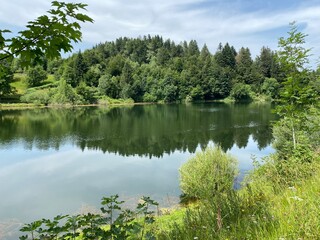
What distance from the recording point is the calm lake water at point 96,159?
61.0 feet

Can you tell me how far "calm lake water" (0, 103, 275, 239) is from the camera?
18594 mm

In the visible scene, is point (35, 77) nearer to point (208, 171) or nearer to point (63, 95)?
point (63, 95)

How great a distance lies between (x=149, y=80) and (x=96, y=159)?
3494 inches

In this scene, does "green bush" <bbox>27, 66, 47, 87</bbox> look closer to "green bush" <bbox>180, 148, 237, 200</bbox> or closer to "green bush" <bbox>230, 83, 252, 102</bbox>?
"green bush" <bbox>230, 83, 252, 102</bbox>

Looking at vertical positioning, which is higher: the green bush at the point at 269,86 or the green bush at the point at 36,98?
the green bush at the point at 269,86

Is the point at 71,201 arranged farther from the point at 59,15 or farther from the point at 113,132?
the point at 113,132

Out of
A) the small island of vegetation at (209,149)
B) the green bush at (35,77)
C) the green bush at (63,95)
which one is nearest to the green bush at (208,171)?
the small island of vegetation at (209,149)

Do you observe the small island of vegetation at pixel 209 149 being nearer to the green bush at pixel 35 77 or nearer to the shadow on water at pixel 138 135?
the green bush at pixel 35 77

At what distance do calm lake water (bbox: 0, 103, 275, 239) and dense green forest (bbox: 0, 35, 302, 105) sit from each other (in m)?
51.8

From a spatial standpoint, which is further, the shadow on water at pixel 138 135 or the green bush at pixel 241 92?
the green bush at pixel 241 92

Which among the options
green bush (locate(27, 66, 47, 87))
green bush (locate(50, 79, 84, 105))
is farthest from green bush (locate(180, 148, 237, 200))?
green bush (locate(27, 66, 47, 87))

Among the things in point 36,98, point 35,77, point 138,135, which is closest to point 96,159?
point 138,135

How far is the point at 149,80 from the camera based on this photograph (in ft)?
381

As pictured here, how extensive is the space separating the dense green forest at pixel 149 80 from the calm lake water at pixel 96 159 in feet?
170
